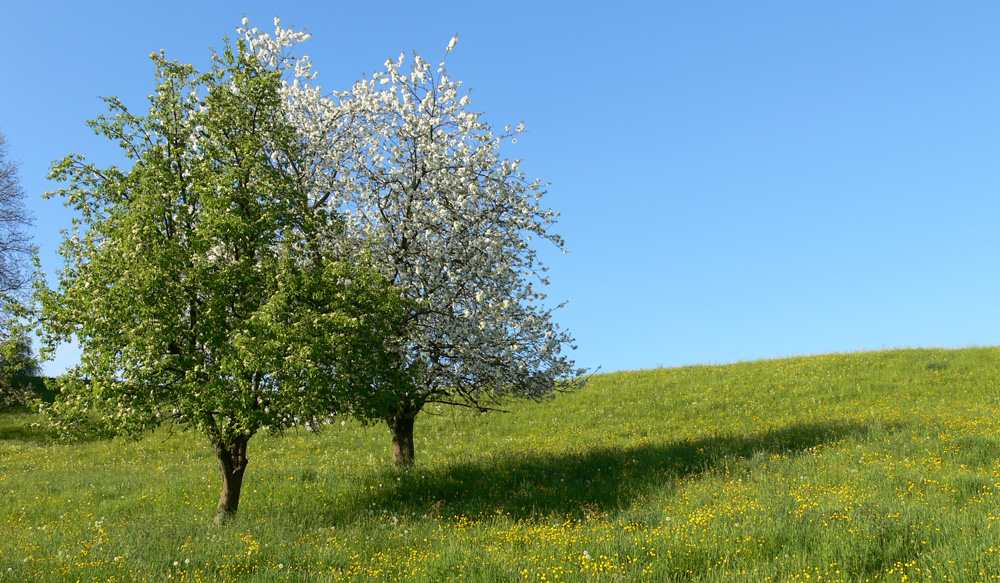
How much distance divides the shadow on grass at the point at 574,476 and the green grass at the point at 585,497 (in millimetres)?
90

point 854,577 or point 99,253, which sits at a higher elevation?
point 99,253

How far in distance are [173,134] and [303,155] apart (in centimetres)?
317

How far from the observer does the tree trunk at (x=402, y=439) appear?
63.5 feet

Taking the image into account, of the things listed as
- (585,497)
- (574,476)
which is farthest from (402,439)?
(585,497)

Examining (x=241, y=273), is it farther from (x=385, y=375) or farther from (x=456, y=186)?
Result: (x=456, y=186)

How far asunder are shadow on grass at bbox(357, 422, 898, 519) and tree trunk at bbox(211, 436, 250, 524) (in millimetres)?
3049

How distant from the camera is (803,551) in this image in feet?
31.3

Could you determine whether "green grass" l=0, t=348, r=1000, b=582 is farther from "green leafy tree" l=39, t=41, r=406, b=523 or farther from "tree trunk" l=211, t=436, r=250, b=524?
"green leafy tree" l=39, t=41, r=406, b=523

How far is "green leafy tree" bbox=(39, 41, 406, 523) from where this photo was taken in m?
13.9

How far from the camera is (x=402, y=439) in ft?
64.5

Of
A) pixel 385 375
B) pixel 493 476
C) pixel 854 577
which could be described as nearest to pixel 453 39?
pixel 385 375

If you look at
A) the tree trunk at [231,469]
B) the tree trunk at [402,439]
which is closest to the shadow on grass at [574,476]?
the tree trunk at [402,439]

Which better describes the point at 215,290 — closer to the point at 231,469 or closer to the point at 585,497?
the point at 231,469

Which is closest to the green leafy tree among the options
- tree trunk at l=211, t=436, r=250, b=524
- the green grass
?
tree trunk at l=211, t=436, r=250, b=524
